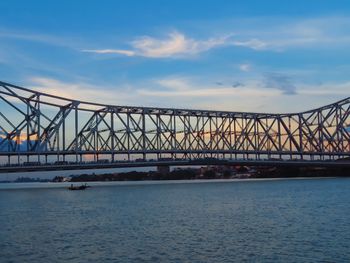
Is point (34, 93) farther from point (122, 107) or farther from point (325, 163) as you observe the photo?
point (325, 163)

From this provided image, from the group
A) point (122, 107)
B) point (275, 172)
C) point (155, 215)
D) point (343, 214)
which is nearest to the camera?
point (343, 214)

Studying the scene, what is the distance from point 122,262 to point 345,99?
436 ft

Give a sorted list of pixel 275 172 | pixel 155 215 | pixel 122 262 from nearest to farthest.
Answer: pixel 122 262, pixel 155 215, pixel 275 172

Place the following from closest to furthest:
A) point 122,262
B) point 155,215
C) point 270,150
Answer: point 122,262, point 155,215, point 270,150

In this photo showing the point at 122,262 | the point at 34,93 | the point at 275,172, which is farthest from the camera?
the point at 275,172

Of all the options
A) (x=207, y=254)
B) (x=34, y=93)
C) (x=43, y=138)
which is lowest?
(x=207, y=254)

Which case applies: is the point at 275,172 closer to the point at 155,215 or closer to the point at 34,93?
the point at 34,93

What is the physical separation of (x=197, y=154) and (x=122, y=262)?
108 m

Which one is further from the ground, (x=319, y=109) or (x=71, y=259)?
(x=319, y=109)

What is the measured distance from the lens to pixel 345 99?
150 m

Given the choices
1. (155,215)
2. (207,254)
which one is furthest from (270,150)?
(207,254)

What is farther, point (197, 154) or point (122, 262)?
point (197, 154)

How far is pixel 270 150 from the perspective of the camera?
478ft

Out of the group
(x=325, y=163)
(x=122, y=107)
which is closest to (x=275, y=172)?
(x=325, y=163)
